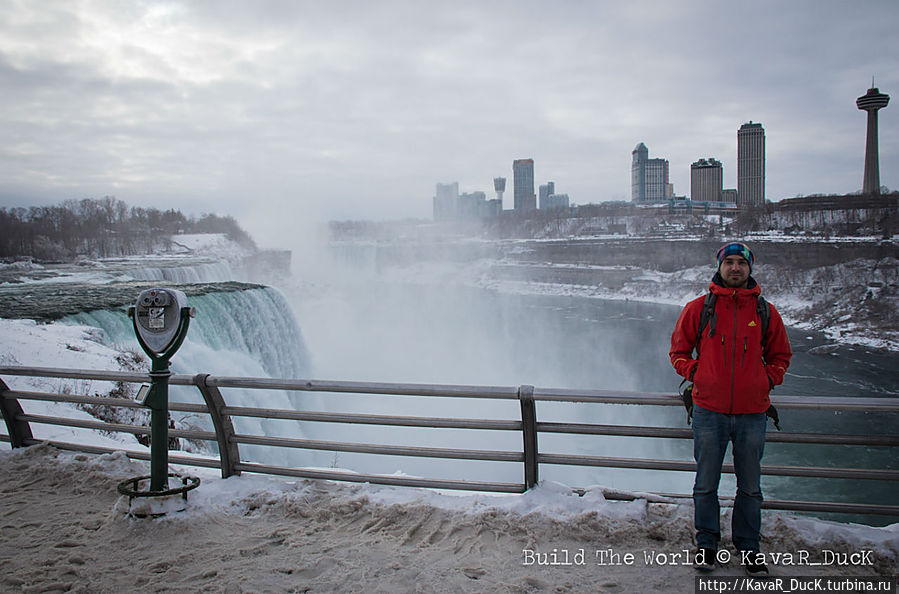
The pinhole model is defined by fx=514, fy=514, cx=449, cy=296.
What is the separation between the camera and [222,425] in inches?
174

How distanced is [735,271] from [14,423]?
6665 mm

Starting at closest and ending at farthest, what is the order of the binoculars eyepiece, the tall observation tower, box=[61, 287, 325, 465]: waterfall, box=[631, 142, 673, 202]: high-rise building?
the binoculars eyepiece, box=[61, 287, 325, 465]: waterfall, the tall observation tower, box=[631, 142, 673, 202]: high-rise building

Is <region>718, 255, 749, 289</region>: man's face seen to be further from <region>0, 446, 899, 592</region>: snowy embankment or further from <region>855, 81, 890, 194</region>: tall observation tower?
<region>855, 81, 890, 194</region>: tall observation tower

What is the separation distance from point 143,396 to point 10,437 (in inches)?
100

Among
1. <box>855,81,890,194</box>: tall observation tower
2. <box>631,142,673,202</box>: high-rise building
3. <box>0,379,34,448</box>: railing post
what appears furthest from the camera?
<box>631,142,673,202</box>: high-rise building

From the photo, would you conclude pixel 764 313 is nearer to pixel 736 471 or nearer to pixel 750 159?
pixel 736 471

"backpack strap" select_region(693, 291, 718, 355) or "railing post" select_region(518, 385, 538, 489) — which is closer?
"backpack strap" select_region(693, 291, 718, 355)

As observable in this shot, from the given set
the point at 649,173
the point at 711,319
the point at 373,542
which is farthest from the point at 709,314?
the point at 649,173

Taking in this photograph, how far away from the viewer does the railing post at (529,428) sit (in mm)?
3680

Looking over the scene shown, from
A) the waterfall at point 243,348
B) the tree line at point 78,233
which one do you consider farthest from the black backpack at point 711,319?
the tree line at point 78,233

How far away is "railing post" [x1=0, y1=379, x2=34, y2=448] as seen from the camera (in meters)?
5.09

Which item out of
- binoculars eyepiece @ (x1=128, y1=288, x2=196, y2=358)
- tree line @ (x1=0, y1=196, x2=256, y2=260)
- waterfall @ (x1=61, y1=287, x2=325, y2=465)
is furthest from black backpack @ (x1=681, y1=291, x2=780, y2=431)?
tree line @ (x1=0, y1=196, x2=256, y2=260)

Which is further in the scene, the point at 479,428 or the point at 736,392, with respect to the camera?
the point at 479,428

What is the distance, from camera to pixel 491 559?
3369mm
